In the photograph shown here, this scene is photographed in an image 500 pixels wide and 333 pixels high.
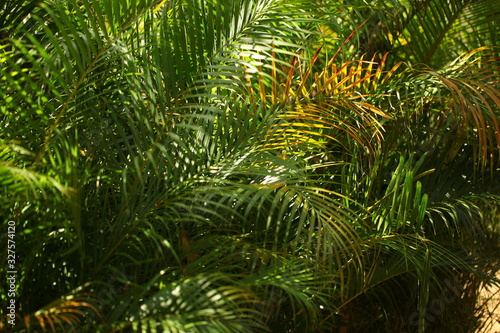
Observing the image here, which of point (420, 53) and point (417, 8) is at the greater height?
point (417, 8)

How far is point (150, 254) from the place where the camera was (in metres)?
1.49

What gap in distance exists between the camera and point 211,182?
1447 mm

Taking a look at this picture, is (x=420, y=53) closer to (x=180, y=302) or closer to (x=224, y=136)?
(x=224, y=136)

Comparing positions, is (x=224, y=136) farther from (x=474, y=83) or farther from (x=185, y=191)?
(x=474, y=83)

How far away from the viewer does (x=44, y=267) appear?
1430mm

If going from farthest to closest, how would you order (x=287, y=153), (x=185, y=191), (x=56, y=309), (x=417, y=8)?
(x=417, y=8)
(x=287, y=153)
(x=185, y=191)
(x=56, y=309)

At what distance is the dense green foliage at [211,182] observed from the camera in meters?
1.30

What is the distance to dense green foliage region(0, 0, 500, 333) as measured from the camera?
1.30 meters

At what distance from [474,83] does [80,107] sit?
1221 millimetres

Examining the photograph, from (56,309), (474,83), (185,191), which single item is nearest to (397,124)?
(474,83)

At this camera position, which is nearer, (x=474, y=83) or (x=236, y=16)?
(x=236, y=16)

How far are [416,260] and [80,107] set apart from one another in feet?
3.29

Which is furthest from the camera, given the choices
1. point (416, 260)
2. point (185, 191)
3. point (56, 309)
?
point (416, 260)

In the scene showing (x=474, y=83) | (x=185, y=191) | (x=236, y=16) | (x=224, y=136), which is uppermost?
(x=236, y=16)
